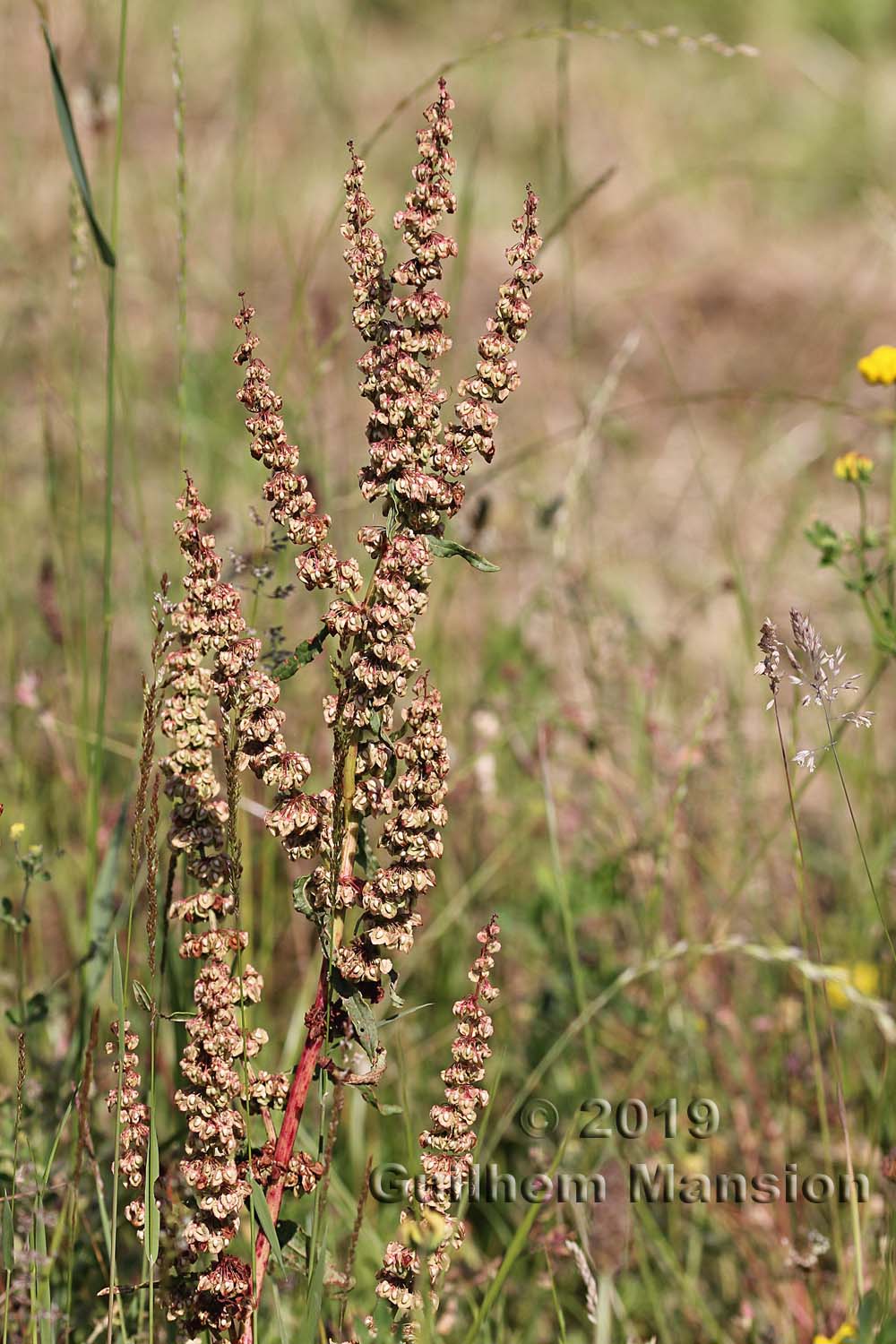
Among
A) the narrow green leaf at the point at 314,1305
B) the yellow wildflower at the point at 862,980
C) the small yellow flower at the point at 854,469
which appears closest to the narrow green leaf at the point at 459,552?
the narrow green leaf at the point at 314,1305

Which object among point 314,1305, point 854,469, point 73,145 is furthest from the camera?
point 854,469

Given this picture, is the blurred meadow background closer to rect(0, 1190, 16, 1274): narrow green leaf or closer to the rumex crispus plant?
rect(0, 1190, 16, 1274): narrow green leaf

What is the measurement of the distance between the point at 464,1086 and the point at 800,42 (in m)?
6.73

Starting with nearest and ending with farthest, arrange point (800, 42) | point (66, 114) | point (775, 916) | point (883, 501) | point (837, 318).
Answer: point (66, 114) < point (775, 916) < point (837, 318) < point (883, 501) < point (800, 42)

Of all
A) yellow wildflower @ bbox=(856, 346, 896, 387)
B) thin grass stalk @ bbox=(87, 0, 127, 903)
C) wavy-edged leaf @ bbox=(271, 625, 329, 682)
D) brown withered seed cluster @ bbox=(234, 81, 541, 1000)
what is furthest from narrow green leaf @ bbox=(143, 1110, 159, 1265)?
yellow wildflower @ bbox=(856, 346, 896, 387)

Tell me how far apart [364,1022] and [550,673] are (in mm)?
1740

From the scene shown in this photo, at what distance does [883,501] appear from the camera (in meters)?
4.56

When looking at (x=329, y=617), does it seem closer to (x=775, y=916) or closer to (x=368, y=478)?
(x=368, y=478)

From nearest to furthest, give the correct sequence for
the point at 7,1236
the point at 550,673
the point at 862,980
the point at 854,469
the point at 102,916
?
1. the point at 7,1236
2. the point at 102,916
3. the point at 854,469
4. the point at 862,980
5. the point at 550,673

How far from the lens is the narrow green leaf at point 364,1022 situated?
104 centimetres

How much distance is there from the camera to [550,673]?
8.98ft

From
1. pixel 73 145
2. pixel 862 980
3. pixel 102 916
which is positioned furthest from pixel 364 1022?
pixel 862 980

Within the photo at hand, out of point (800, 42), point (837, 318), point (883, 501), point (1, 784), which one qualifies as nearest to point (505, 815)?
point (1, 784)

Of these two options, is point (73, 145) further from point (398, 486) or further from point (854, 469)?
point (854, 469)
